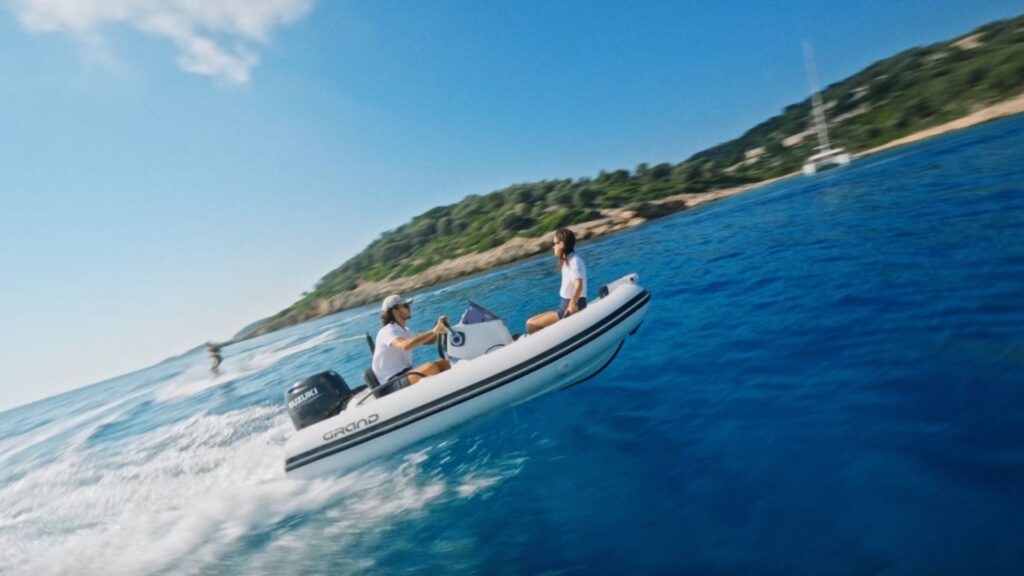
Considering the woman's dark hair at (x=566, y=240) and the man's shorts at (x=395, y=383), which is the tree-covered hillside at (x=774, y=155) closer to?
the woman's dark hair at (x=566, y=240)

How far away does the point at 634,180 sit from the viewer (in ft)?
234

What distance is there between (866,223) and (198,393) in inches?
856

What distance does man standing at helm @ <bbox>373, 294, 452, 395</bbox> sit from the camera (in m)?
5.58

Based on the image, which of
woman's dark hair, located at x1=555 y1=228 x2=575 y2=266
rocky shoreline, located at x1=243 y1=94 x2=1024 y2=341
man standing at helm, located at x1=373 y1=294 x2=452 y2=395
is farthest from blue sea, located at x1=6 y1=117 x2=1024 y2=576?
rocky shoreline, located at x1=243 y1=94 x2=1024 y2=341

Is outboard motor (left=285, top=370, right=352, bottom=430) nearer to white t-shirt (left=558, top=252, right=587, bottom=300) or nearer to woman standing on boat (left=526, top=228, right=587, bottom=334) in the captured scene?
woman standing on boat (left=526, top=228, right=587, bottom=334)

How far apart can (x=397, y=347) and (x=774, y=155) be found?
80888 mm

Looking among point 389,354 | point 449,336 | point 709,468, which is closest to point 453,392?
point 449,336

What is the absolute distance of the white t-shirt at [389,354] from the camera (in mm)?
5641

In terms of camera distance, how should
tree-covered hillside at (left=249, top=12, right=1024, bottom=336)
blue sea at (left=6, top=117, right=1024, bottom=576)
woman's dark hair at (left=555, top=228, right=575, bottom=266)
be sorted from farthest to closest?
tree-covered hillside at (left=249, top=12, right=1024, bottom=336), woman's dark hair at (left=555, top=228, right=575, bottom=266), blue sea at (left=6, top=117, right=1024, bottom=576)

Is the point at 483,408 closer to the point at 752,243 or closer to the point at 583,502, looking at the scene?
the point at 583,502

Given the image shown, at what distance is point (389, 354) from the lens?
583cm

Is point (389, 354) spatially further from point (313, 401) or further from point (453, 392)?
point (313, 401)

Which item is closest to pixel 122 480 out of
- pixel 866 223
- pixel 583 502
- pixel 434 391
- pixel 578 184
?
pixel 434 391

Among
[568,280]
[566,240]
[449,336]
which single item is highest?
[566,240]
